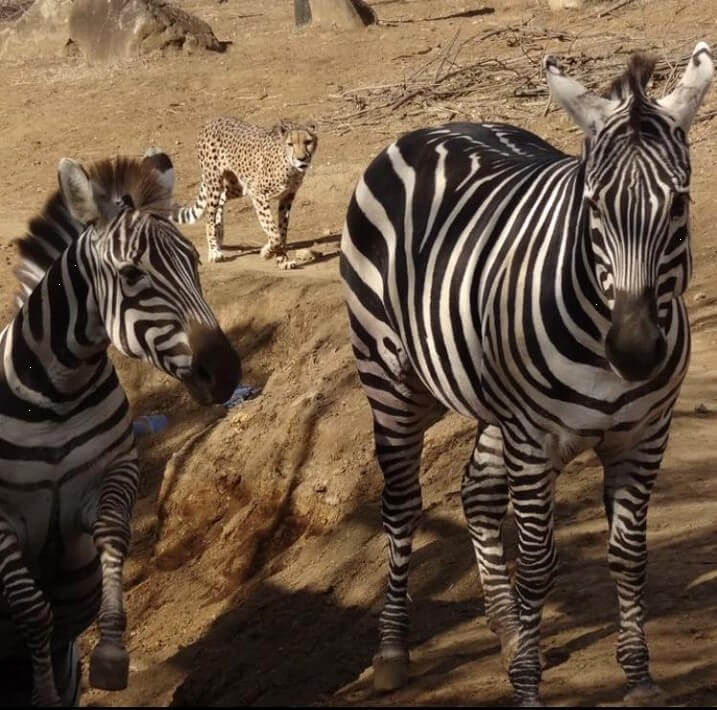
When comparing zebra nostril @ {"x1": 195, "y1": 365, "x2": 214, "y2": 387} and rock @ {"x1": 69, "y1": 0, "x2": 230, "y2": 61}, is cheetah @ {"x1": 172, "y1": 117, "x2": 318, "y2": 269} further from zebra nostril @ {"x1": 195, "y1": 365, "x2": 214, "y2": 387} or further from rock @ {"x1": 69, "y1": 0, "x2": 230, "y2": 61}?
zebra nostril @ {"x1": 195, "y1": 365, "x2": 214, "y2": 387}

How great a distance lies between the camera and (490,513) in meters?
5.73

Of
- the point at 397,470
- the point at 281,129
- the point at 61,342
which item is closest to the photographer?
the point at 61,342

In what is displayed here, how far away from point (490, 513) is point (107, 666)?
5.58ft

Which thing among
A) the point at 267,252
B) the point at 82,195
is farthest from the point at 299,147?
the point at 82,195

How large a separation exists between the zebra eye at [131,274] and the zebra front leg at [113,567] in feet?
2.64

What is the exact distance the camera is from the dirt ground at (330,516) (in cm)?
564

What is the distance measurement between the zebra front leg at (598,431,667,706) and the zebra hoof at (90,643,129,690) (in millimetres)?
1682

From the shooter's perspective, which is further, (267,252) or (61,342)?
(267,252)

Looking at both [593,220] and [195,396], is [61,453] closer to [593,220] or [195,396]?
[195,396]

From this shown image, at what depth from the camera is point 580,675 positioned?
5.18 m

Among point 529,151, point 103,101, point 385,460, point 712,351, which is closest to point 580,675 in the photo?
point 385,460

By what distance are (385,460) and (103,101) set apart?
12.4 m

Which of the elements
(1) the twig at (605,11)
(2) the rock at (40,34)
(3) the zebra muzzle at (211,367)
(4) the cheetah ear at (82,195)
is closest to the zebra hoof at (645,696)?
(3) the zebra muzzle at (211,367)

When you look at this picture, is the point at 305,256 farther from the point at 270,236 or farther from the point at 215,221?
the point at 215,221
